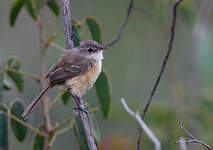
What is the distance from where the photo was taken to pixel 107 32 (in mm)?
7020

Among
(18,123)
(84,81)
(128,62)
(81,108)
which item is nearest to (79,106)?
(81,108)

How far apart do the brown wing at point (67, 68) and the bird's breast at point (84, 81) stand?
0.16ft

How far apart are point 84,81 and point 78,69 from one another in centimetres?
13

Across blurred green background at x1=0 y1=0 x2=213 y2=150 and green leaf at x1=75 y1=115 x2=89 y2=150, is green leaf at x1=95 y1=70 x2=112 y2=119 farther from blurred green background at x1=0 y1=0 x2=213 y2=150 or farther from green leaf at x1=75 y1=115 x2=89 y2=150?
blurred green background at x1=0 y1=0 x2=213 y2=150

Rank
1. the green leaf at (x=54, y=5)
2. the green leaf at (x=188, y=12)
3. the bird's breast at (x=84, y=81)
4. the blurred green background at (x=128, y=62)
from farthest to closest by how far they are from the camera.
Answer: the blurred green background at (x=128, y=62) → the green leaf at (x=188, y=12) → the bird's breast at (x=84, y=81) → the green leaf at (x=54, y=5)

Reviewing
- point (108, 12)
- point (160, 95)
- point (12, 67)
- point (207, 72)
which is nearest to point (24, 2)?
point (12, 67)

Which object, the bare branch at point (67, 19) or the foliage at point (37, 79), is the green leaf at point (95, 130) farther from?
the bare branch at point (67, 19)

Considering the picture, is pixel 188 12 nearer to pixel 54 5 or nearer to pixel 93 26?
pixel 93 26

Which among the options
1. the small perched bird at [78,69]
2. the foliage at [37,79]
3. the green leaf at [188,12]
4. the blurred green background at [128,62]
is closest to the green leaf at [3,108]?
the foliage at [37,79]

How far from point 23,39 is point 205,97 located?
379 cm

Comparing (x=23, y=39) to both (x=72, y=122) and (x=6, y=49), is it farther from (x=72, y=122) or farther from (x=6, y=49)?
(x=72, y=122)

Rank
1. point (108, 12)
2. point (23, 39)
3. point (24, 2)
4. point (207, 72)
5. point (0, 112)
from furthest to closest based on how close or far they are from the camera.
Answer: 1. point (23, 39)
2. point (108, 12)
3. point (207, 72)
4. point (24, 2)
5. point (0, 112)

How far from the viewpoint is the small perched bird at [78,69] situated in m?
3.86

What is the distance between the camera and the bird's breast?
3879mm
